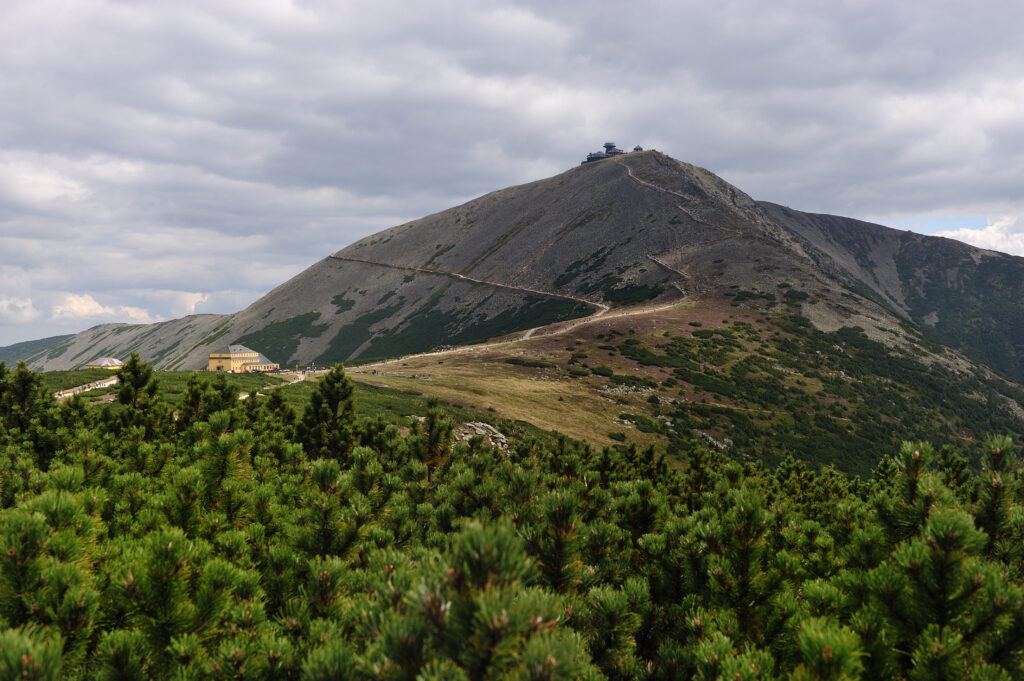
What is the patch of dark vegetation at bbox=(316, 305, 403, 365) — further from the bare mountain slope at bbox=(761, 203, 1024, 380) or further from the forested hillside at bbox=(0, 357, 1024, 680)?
the bare mountain slope at bbox=(761, 203, 1024, 380)

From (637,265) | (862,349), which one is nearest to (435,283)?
(637,265)

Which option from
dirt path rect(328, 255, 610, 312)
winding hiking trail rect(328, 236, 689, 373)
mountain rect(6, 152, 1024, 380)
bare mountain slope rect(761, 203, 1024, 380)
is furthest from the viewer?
bare mountain slope rect(761, 203, 1024, 380)

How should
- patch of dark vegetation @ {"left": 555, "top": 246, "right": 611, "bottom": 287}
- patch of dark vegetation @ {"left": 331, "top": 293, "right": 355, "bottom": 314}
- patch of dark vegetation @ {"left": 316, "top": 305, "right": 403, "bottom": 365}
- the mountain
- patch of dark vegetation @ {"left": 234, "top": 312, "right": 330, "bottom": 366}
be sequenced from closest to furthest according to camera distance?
1. the mountain
2. patch of dark vegetation @ {"left": 555, "top": 246, "right": 611, "bottom": 287}
3. patch of dark vegetation @ {"left": 316, "top": 305, "right": 403, "bottom": 365}
4. patch of dark vegetation @ {"left": 234, "top": 312, "right": 330, "bottom": 366}
5. patch of dark vegetation @ {"left": 331, "top": 293, "right": 355, "bottom": 314}

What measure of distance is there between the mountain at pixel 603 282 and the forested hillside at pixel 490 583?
96937mm

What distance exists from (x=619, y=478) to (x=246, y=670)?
10.6 metres

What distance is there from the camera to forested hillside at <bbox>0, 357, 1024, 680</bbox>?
251cm

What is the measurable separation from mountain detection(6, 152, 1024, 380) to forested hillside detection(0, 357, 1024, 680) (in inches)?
3816

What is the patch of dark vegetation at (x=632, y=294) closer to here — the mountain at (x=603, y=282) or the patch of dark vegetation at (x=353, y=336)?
the mountain at (x=603, y=282)

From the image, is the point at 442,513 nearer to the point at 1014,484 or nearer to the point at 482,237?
the point at 1014,484

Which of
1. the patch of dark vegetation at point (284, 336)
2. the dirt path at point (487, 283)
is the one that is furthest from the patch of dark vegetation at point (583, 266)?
the patch of dark vegetation at point (284, 336)

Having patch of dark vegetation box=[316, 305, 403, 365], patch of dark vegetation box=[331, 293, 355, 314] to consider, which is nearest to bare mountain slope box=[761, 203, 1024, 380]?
patch of dark vegetation box=[316, 305, 403, 365]

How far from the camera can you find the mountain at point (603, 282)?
368ft

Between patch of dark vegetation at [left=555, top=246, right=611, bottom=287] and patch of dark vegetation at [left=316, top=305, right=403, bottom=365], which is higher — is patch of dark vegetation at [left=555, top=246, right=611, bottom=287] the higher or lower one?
the higher one

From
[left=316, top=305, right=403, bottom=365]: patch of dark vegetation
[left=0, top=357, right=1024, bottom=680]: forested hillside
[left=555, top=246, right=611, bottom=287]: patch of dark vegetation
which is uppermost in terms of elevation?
[left=555, top=246, right=611, bottom=287]: patch of dark vegetation
